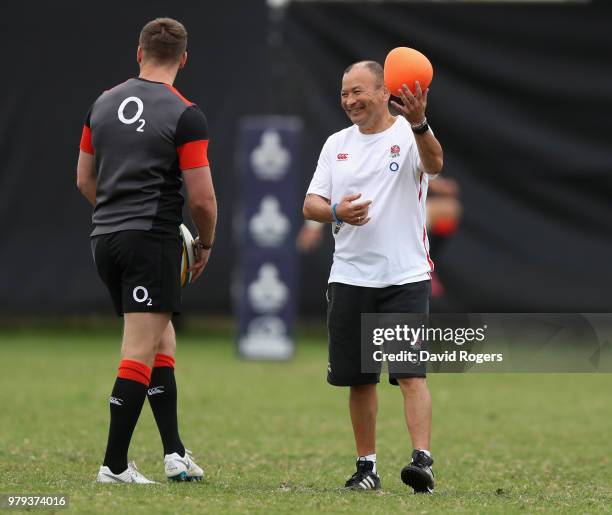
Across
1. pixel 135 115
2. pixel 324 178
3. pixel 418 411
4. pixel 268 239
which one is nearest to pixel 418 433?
pixel 418 411

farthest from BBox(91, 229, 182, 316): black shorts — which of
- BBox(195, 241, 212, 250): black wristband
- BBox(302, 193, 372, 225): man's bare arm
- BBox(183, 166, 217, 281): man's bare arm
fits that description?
BBox(302, 193, 372, 225): man's bare arm

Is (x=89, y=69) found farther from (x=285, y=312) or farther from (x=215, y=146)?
(x=285, y=312)

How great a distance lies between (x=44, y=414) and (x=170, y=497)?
374cm

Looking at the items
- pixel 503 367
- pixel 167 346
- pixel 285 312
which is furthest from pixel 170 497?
pixel 285 312

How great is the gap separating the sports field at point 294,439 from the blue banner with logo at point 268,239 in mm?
418

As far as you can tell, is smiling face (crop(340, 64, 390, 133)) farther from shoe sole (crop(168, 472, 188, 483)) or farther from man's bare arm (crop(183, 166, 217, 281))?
shoe sole (crop(168, 472, 188, 483))

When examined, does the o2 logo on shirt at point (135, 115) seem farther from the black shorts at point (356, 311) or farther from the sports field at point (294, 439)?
the sports field at point (294, 439)

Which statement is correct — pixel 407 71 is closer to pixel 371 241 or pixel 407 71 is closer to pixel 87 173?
pixel 371 241

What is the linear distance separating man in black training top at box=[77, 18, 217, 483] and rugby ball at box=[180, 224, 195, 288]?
0.34 ft

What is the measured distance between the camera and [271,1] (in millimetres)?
14562

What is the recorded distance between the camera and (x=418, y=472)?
5430mm

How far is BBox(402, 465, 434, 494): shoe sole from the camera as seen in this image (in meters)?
5.43

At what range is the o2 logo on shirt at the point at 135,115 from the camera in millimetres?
5469

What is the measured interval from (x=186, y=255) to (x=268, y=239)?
712 cm
